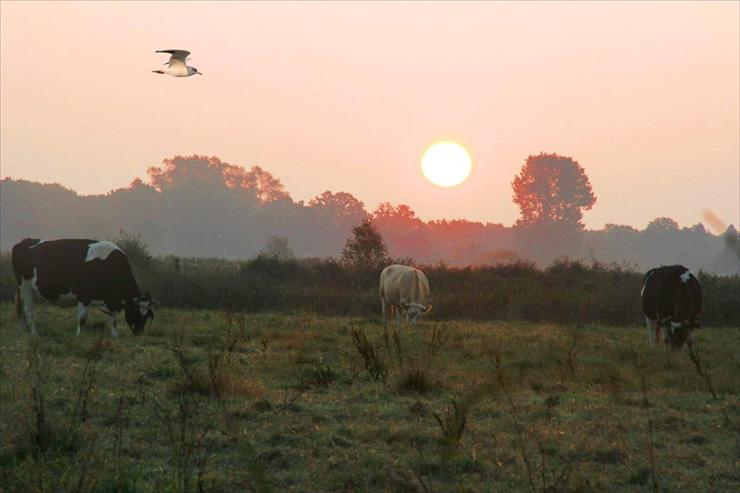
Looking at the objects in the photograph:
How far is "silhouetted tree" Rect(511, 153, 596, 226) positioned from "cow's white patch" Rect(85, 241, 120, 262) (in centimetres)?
10752

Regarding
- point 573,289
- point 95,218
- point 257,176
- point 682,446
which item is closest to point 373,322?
point 573,289

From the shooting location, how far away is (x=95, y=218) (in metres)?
135

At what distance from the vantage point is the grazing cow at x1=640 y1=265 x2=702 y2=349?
17.5 meters

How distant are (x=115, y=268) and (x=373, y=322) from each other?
7.70m

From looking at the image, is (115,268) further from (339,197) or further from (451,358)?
(339,197)

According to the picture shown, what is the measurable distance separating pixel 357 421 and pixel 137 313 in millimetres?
10509

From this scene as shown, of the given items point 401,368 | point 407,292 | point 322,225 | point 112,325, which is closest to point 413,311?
point 407,292

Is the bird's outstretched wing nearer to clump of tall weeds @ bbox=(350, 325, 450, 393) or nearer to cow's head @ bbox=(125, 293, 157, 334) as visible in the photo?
clump of tall weeds @ bbox=(350, 325, 450, 393)

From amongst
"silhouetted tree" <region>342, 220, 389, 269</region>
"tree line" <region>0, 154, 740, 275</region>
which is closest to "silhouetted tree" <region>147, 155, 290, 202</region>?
"tree line" <region>0, 154, 740, 275</region>

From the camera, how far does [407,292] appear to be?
78.8 feet

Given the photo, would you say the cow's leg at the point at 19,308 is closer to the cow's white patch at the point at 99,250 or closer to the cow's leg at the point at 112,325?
the cow's white patch at the point at 99,250

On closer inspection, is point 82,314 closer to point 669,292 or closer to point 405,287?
point 405,287

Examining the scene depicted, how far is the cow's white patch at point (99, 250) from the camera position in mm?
18547

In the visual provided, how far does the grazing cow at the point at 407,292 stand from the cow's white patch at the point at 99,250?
813 cm
